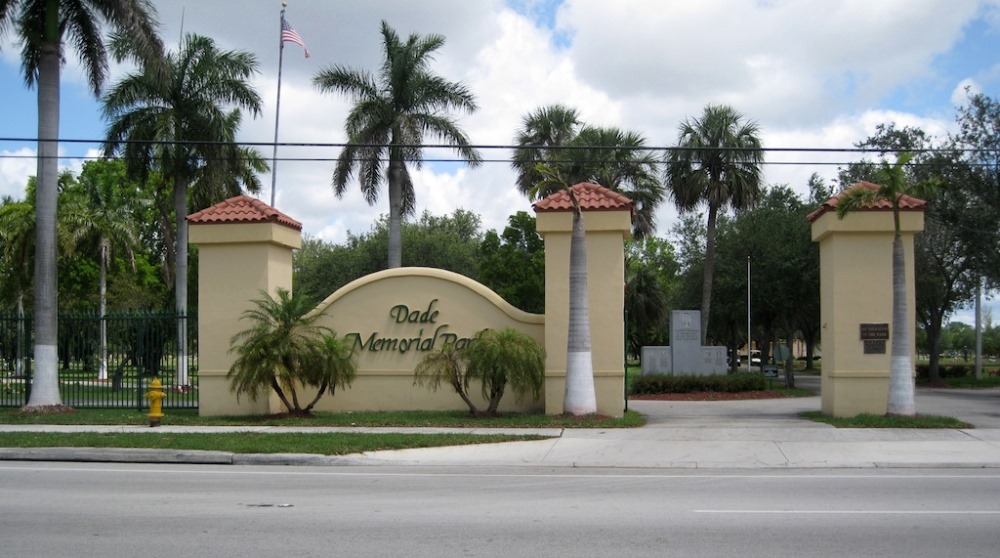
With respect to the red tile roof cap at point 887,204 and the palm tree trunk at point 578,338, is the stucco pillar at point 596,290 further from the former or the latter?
the red tile roof cap at point 887,204

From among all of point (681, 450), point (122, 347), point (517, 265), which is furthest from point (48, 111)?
point (517, 265)

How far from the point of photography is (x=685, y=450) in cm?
1521

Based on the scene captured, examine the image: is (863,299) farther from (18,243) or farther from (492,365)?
(18,243)

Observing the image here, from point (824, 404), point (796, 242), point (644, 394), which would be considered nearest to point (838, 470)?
point (824, 404)

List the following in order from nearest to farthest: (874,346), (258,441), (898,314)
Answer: (258,441)
(898,314)
(874,346)

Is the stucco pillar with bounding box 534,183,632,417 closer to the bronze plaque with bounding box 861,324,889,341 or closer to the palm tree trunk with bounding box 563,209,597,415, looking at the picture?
the palm tree trunk with bounding box 563,209,597,415

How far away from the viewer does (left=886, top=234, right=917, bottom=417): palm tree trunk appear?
17.8m

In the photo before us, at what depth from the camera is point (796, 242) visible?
112ft

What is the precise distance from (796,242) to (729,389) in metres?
7.77

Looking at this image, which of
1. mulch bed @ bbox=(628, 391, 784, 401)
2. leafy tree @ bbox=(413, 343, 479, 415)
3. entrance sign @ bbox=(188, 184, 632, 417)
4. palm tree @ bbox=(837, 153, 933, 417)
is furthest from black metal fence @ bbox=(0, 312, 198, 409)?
palm tree @ bbox=(837, 153, 933, 417)

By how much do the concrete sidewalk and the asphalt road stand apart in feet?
2.30

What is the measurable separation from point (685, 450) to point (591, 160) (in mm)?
20403

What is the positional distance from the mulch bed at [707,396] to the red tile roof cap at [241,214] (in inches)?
540

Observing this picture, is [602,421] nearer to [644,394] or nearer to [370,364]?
[370,364]
